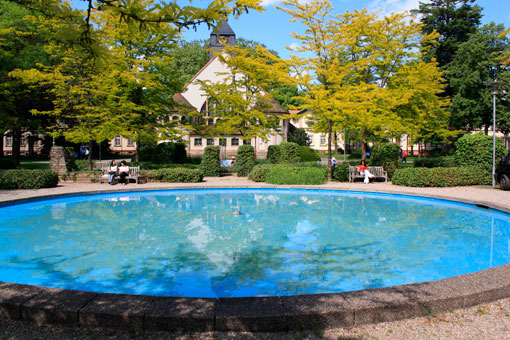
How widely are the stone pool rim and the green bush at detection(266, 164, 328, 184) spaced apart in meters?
14.8

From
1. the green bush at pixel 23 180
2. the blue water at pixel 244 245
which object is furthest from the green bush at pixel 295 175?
the green bush at pixel 23 180

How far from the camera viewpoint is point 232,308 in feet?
12.8

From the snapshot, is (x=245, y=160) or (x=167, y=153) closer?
(x=245, y=160)

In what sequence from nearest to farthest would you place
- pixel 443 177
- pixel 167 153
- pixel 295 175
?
pixel 443 177, pixel 295 175, pixel 167 153

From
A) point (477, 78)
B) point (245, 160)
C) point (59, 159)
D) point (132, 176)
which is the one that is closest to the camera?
point (132, 176)

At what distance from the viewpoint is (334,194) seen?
55.6 feet

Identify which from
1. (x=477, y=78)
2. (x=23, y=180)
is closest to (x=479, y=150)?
(x=23, y=180)

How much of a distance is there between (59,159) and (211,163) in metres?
8.93

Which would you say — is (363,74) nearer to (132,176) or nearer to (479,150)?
(479,150)

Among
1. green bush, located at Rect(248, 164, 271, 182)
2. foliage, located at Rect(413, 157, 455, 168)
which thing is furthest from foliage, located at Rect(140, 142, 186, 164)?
foliage, located at Rect(413, 157, 455, 168)

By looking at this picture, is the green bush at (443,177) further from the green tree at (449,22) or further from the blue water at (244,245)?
the green tree at (449,22)

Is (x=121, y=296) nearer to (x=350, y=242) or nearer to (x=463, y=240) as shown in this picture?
(x=350, y=242)

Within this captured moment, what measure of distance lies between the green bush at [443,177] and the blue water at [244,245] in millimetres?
3503

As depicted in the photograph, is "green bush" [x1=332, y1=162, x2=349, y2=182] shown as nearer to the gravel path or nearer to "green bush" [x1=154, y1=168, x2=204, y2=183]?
"green bush" [x1=154, y1=168, x2=204, y2=183]
